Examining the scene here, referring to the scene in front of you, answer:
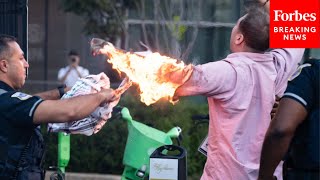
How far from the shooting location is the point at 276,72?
183 inches

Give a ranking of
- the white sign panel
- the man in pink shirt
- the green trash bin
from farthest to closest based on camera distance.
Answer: the green trash bin, the white sign panel, the man in pink shirt

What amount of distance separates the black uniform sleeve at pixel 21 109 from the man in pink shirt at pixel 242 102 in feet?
2.72

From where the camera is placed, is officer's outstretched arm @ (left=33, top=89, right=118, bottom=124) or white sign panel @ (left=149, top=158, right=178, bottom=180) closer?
officer's outstretched arm @ (left=33, top=89, right=118, bottom=124)

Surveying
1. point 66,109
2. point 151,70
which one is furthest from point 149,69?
point 66,109

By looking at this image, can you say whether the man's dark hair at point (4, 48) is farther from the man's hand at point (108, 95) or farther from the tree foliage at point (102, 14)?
the tree foliage at point (102, 14)

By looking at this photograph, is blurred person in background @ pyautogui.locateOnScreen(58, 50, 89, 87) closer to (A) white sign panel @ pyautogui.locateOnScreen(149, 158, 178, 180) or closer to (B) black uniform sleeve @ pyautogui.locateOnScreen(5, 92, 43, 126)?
(A) white sign panel @ pyautogui.locateOnScreen(149, 158, 178, 180)

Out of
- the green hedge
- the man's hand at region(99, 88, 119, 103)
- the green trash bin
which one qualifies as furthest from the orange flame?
the green hedge

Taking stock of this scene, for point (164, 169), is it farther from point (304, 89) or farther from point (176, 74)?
point (304, 89)

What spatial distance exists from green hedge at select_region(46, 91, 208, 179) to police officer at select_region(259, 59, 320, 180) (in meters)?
5.40

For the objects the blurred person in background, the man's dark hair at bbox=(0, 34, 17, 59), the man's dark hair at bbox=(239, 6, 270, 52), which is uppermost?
the man's dark hair at bbox=(239, 6, 270, 52)

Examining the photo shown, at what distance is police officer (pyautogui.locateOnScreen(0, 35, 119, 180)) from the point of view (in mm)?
4387

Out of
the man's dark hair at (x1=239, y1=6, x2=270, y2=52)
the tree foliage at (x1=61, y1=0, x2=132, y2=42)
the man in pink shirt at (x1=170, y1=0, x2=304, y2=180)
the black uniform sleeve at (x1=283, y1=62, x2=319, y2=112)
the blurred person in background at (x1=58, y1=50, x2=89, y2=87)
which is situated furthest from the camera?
the tree foliage at (x1=61, y1=0, x2=132, y2=42)

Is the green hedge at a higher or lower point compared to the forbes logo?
lower

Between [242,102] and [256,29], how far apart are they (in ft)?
1.44
